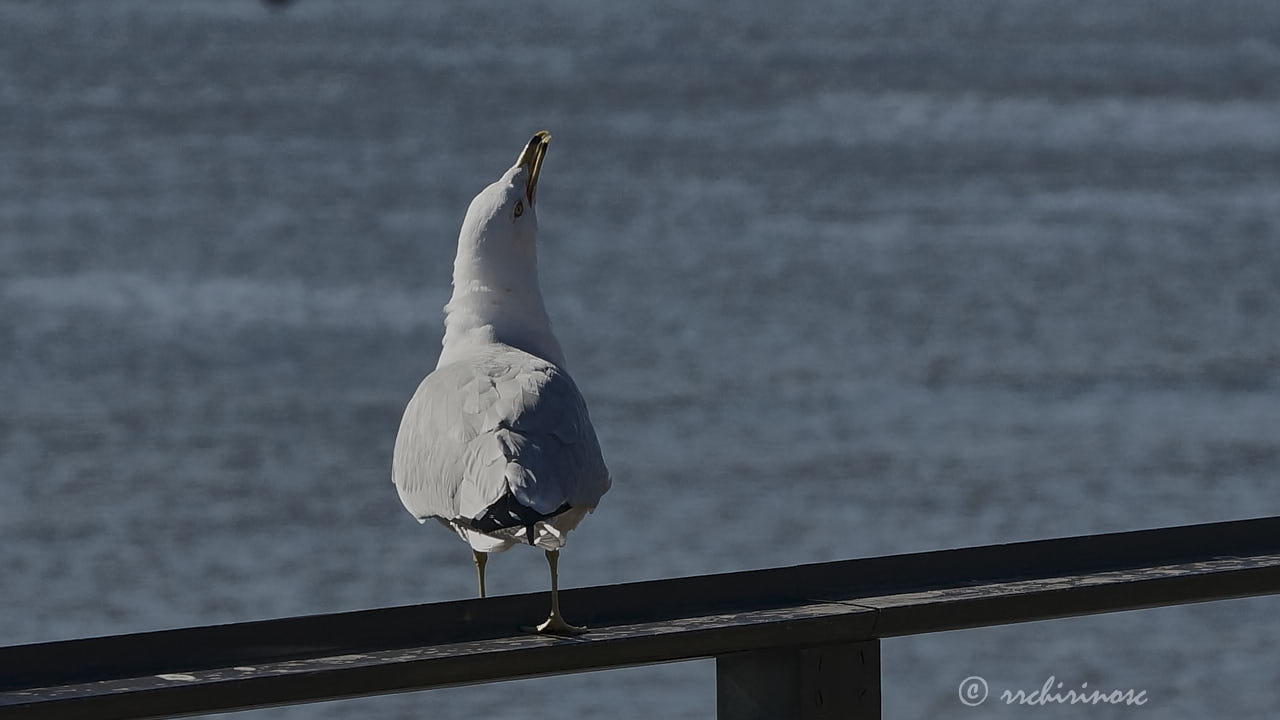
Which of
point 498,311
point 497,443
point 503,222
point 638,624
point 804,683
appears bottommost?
point 804,683

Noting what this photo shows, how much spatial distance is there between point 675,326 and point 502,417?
12797mm

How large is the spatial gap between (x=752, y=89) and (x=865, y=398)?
18121 millimetres

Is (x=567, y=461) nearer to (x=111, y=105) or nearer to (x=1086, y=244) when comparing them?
(x=1086, y=244)

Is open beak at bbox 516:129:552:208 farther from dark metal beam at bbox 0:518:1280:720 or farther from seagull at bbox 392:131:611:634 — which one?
dark metal beam at bbox 0:518:1280:720

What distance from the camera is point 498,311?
4.94m

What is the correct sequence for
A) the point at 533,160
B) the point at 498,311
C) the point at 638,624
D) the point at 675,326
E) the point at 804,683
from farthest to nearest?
the point at 675,326 → the point at 533,160 → the point at 498,311 → the point at 638,624 → the point at 804,683

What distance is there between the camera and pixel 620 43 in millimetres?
37688

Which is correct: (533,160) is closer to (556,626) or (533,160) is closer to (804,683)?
(556,626)

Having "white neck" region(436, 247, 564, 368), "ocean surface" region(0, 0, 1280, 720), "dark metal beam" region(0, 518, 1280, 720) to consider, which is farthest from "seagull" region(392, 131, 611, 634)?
"ocean surface" region(0, 0, 1280, 720)

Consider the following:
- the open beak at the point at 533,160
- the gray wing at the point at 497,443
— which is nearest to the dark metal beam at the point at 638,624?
the gray wing at the point at 497,443

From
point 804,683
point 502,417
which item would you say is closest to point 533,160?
point 502,417

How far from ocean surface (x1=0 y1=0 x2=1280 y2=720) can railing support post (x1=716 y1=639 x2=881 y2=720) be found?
6.17 metres

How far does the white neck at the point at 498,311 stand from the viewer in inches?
193

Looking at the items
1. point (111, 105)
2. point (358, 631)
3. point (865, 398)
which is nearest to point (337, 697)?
point (358, 631)
